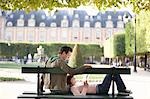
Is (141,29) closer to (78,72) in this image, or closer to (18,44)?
(78,72)

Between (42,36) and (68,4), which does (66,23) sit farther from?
(68,4)

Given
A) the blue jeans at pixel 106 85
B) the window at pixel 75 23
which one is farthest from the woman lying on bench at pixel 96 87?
the window at pixel 75 23

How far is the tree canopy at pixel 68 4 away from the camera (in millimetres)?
10695

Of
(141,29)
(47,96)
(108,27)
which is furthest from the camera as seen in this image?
(108,27)

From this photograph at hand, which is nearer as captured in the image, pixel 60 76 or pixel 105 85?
pixel 60 76

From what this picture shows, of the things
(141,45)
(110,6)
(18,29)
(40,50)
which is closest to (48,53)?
(40,50)

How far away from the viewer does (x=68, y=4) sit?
36.4 ft

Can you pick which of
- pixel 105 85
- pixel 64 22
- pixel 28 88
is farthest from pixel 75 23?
pixel 105 85

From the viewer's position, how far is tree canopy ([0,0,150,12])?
10.7 meters

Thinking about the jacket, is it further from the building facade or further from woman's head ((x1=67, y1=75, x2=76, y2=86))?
the building facade

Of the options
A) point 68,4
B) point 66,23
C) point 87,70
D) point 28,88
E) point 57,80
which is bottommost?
point 28,88

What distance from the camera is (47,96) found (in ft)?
29.0

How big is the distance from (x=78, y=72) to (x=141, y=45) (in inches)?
1432

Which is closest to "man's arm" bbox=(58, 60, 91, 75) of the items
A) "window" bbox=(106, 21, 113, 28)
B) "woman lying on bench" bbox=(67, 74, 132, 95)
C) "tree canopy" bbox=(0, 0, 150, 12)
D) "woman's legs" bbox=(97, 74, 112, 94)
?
"woman lying on bench" bbox=(67, 74, 132, 95)
